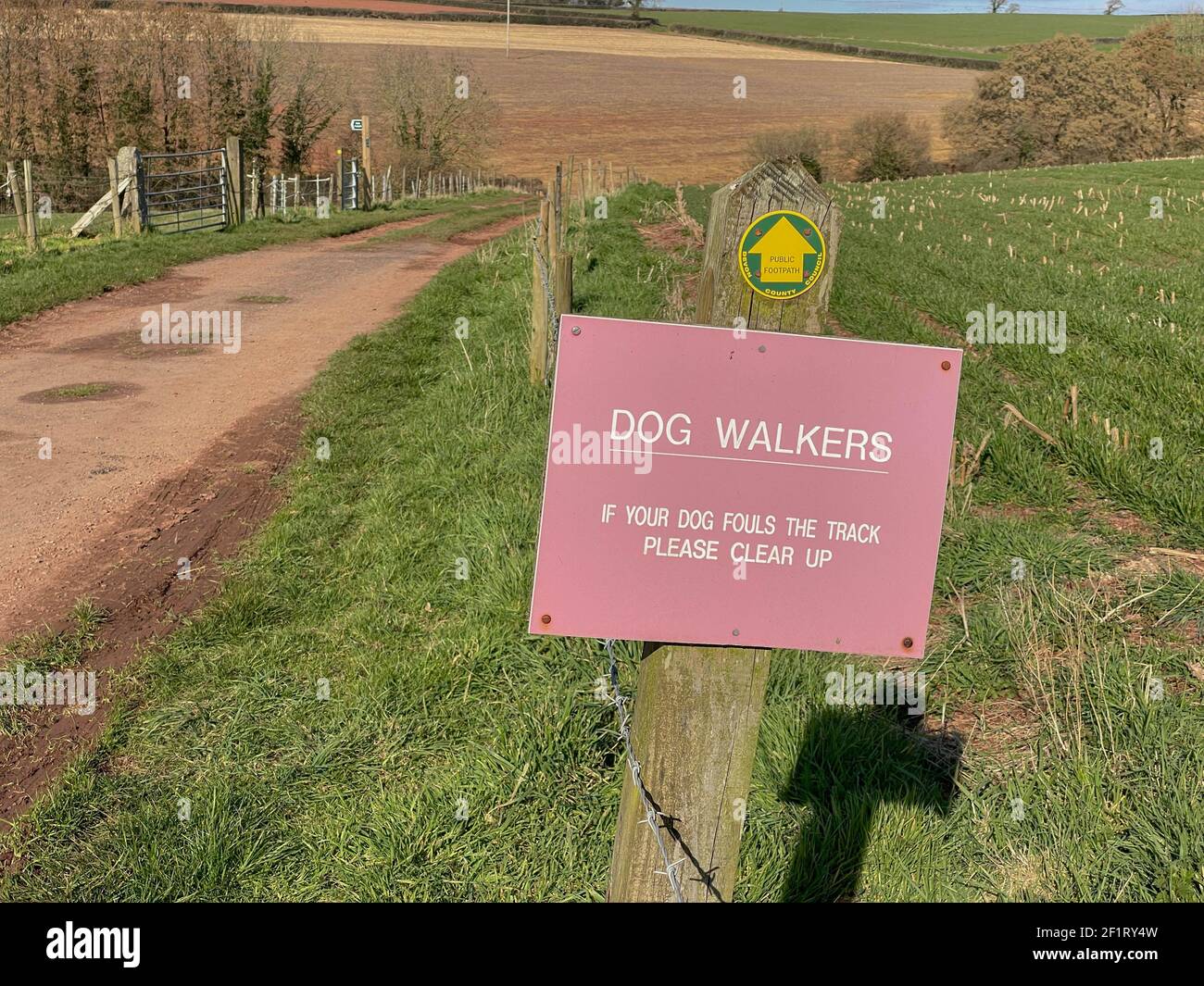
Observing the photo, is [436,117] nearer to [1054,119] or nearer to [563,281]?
[1054,119]

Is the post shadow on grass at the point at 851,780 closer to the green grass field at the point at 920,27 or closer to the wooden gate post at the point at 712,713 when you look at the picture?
the wooden gate post at the point at 712,713

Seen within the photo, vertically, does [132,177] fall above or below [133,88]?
below

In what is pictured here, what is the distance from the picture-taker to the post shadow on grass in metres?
3.18

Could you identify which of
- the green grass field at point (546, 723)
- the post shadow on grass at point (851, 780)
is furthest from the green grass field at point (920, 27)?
the post shadow on grass at point (851, 780)

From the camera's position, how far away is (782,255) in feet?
6.81

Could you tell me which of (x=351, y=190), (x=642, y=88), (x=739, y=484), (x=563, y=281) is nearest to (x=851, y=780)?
(x=739, y=484)

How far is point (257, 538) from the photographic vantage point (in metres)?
5.78

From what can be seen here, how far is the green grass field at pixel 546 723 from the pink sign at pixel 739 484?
1.38 metres

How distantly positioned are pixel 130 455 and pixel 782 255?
19.4 ft

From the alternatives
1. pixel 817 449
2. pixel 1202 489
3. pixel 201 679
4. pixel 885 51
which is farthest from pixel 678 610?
pixel 885 51
